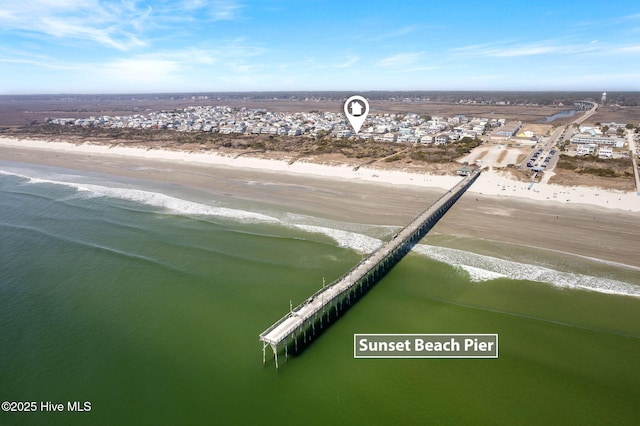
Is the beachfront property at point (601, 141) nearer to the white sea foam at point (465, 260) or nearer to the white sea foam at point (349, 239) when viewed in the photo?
the white sea foam at point (465, 260)

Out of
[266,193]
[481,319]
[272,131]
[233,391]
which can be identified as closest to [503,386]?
[481,319]

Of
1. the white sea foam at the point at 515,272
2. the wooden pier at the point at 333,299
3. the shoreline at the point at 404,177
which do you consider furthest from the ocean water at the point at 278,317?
the shoreline at the point at 404,177

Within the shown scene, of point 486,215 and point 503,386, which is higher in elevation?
point 486,215

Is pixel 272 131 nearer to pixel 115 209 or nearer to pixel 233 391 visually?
pixel 115 209

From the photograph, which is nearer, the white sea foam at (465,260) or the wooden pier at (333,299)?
the wooden pier at (333,299)

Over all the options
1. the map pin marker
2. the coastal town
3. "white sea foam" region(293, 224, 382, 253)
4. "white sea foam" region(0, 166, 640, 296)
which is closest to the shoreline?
the coastal town
